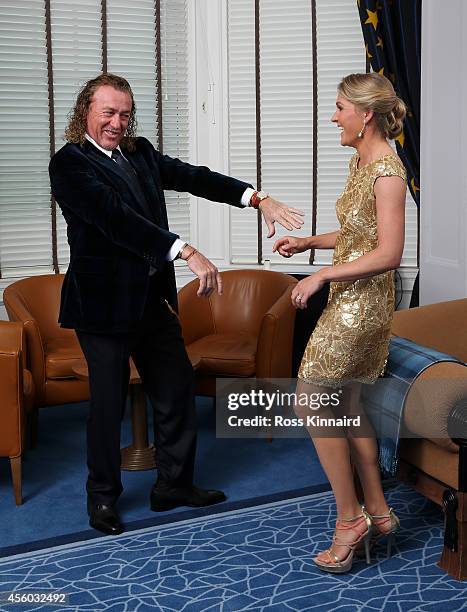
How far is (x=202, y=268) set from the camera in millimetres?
3125

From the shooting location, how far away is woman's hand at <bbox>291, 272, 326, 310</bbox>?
2832 millimetres

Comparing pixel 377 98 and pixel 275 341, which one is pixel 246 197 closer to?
pixel 377 98

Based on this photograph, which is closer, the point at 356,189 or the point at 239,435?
the point at 356,189

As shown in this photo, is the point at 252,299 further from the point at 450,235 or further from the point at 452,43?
the point at 452,43

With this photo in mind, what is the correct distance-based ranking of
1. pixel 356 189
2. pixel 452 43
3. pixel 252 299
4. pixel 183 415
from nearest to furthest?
pixel 356 189
pixel 183 415
pixel 452 43
pixel 252 299

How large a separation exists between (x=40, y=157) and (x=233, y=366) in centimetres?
182

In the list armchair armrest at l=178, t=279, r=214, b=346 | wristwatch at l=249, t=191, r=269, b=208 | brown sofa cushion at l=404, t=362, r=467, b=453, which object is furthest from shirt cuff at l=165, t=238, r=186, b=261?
armchair armrest at l=178, t=279, r=214, b=346

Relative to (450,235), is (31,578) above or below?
below

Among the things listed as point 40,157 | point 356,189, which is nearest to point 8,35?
point 40,157

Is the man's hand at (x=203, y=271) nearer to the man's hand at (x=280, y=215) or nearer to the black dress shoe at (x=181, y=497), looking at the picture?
the man's hand at (x=280, y=215)

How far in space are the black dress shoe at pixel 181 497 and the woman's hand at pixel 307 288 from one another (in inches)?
46.3

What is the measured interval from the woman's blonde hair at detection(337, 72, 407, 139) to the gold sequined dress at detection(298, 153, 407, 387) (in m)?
0.16

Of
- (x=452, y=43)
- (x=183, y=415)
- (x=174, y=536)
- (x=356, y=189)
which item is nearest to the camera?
(x=356, y=189)

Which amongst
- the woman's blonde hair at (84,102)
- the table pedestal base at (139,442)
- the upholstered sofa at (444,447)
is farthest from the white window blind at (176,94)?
the upholstered sofa at (444,447)
